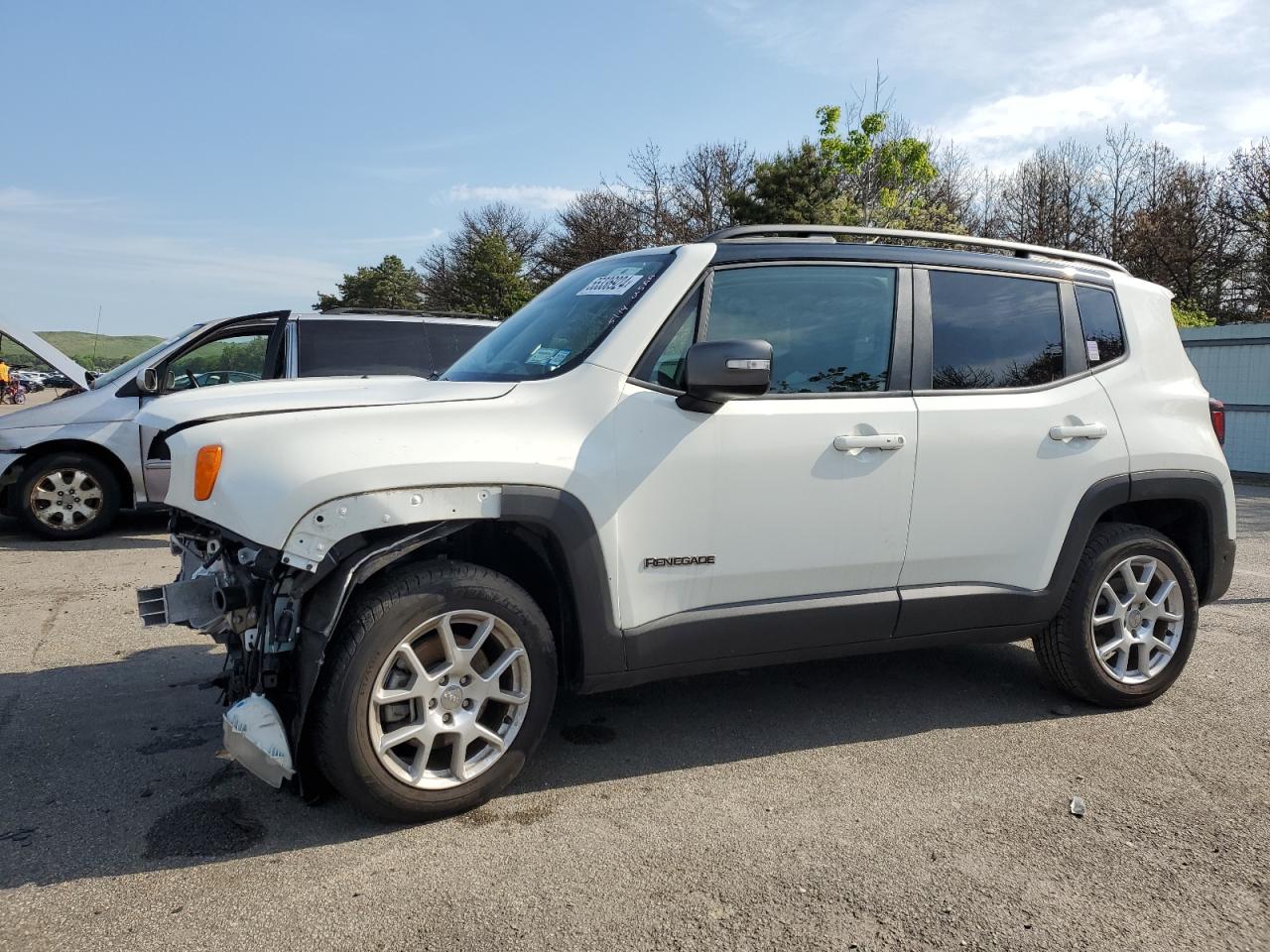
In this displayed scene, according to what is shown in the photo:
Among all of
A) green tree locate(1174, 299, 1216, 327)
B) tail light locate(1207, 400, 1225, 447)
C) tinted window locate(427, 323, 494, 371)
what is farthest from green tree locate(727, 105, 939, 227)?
tail light locate(1207, 400, 1225, 447)

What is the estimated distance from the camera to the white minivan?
7988 millimetres

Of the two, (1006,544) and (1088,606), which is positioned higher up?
(1006,544)

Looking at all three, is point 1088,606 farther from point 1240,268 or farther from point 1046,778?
point 1240,268

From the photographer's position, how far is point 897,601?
3689 millimetres

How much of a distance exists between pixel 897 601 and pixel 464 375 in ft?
6.54

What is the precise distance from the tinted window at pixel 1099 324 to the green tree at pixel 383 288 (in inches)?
2206

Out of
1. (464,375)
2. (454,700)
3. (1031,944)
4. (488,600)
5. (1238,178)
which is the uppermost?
(1238,178)

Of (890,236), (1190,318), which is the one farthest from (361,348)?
(1190,318)

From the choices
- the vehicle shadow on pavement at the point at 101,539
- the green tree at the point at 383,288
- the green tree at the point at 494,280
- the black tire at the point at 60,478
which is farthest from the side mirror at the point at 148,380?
the green tree at the point at 383,288

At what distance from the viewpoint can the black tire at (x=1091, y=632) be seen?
4090 mm

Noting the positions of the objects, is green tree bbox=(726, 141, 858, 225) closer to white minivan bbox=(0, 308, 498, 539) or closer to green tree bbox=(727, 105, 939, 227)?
green tree bbox=(727, 105, 939, 227)

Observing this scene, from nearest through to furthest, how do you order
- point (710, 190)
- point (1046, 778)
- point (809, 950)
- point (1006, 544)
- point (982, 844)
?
point (809, 950) → point (982, 844) → point (1046, 778) → point (1006, 544) → point (710, 190)

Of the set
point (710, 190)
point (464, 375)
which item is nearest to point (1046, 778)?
point (464, 375)

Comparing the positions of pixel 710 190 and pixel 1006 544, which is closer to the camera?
pixel 1006 544
